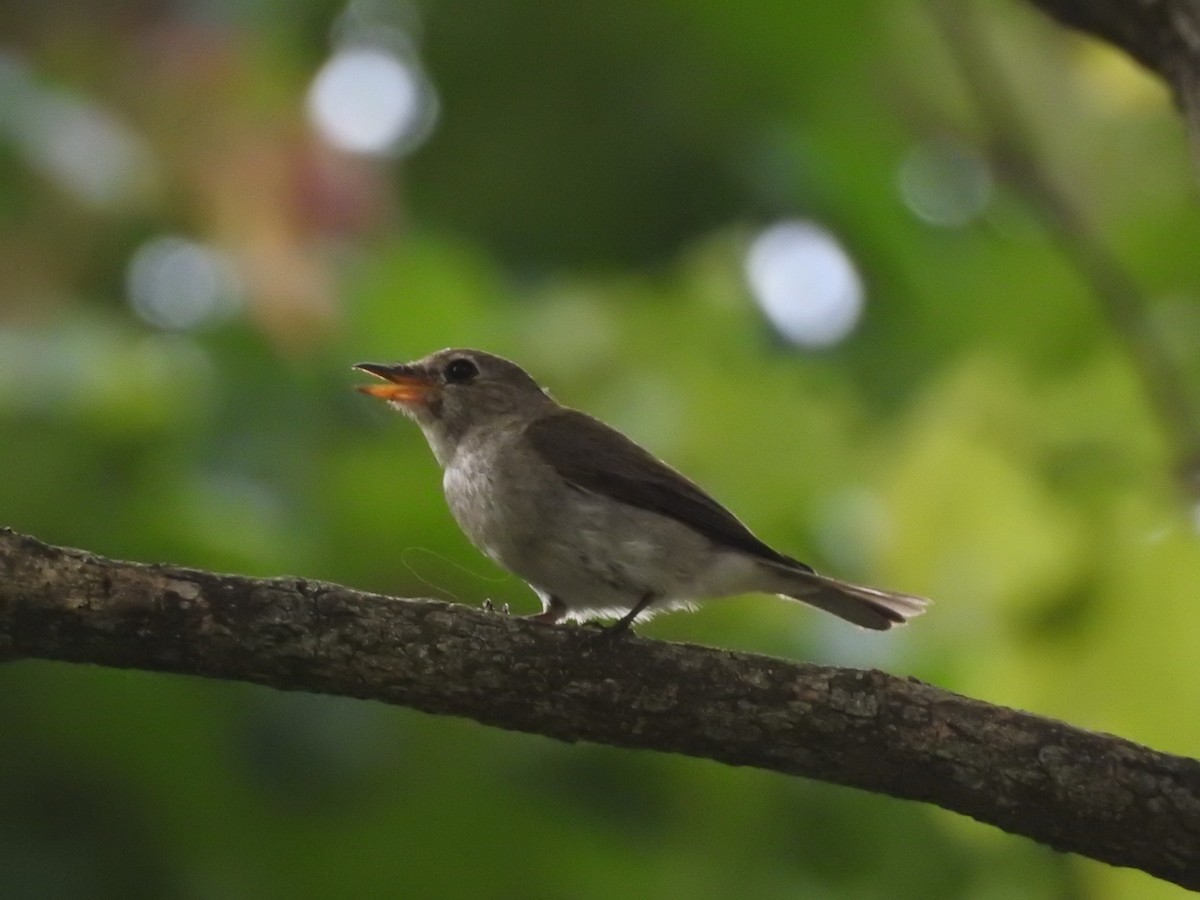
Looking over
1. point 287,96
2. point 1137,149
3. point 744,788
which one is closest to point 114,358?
point 287,96

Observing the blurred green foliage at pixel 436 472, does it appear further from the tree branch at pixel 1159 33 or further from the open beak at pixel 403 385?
the tree branch at pixel 1159 33

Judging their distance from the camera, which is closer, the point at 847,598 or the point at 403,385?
the point at 847,598

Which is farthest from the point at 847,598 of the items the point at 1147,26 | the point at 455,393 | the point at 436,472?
the point at 1147,26

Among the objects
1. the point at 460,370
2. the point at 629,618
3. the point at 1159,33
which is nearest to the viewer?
the point at 1159,33

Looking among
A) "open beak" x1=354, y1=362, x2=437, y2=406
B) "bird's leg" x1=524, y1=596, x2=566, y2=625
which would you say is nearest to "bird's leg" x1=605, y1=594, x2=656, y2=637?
"bird's leg" x1=524, y1=596, x2=566, y2=625

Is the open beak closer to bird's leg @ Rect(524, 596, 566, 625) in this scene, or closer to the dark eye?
the dark eye

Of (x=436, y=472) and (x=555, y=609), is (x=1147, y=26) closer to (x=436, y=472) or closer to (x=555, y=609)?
(x=555, y=609)

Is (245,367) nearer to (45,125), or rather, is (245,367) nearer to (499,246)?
(45,125)
